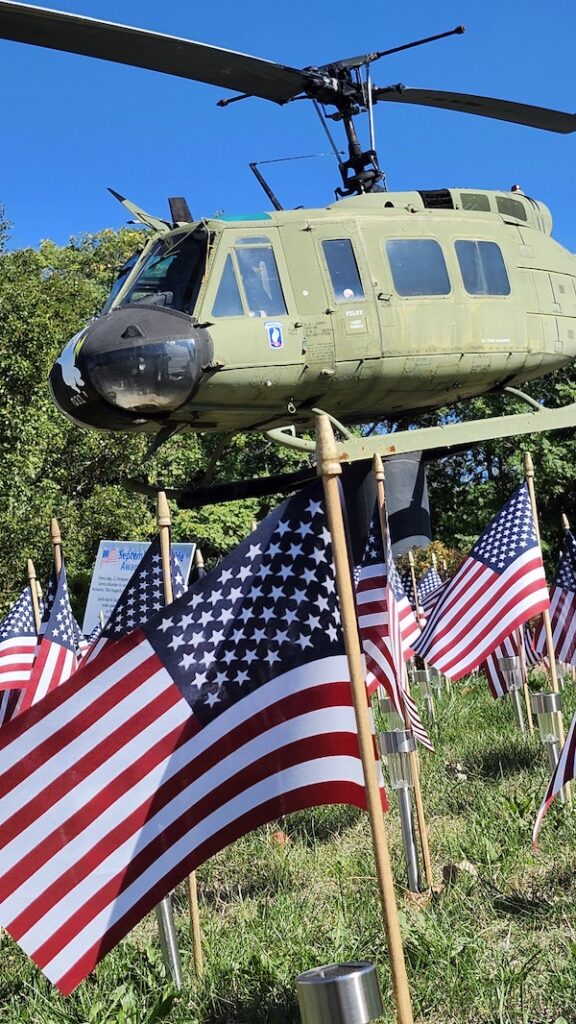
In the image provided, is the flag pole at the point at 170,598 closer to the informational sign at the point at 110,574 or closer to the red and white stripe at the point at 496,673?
the red and white stripe at the point at 496,673

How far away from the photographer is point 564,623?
34.4ft

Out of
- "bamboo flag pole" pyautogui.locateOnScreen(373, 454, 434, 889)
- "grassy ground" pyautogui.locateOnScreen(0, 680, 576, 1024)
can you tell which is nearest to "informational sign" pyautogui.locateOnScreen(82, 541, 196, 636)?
"grassy ground" pyautogui.locateOnScreen(0, 680, 576, 1024)

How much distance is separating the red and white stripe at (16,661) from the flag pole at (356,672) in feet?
19.8

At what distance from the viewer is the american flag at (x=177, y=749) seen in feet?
13.6

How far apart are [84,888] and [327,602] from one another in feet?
4.45

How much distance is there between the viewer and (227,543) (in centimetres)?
2800

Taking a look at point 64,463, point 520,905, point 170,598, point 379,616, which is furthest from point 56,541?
point 64,463

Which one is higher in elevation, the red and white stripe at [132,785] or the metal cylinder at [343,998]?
the red and white stripe at [132,785]

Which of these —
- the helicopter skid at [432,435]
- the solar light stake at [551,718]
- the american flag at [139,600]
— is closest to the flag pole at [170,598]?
the american flag at [139,600]

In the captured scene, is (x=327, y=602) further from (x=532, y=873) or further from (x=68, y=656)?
(x=68, y=656)

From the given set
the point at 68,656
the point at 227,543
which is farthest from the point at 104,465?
the point at 68,656

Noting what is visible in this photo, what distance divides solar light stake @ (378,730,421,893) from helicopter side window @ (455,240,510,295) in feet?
16.6

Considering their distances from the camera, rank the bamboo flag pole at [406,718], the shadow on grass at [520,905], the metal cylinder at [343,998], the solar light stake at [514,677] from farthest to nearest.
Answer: the solar light stake at [514,677]
the bamboo flag pole at [406,718]
the shadow on grass at [520,905]
the metal cylinder at [343,998]

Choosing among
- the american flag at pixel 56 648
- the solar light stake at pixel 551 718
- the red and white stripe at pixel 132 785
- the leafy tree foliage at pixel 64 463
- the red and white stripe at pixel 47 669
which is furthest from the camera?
the leafy tree foliage at pixel 64 463
